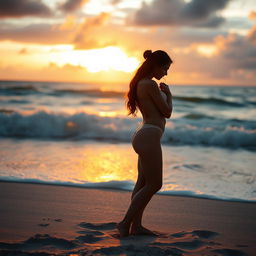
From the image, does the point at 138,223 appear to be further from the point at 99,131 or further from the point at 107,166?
the point at 99,131

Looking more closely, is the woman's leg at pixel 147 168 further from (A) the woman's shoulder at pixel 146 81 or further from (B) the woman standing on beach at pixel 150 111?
(A) the woman's shoulder at pixel 146 81

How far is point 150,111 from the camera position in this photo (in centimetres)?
349

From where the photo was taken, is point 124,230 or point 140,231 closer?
point 124,230

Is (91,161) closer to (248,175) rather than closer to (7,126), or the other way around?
(248,175)

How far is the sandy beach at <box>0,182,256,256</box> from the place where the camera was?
11.3 ft

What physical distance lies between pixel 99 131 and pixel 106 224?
8.80 meters

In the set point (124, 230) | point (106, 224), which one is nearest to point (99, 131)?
point (106, 224)

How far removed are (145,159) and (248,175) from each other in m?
4.03

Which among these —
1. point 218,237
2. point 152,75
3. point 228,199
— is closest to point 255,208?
point 228,199

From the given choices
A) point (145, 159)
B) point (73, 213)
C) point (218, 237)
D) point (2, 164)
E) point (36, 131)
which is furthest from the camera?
point (36, 131)

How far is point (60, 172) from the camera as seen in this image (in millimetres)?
6785

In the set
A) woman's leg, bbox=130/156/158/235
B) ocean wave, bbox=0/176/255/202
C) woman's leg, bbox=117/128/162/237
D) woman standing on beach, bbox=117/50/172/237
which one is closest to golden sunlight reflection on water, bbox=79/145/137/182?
ocean wave, bbox=0/176/255/202

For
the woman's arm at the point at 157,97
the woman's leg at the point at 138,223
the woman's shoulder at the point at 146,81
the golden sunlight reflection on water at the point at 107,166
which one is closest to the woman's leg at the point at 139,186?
the woman's leg at the point at 138,223

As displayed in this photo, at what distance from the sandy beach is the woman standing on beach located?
1.61 feet
